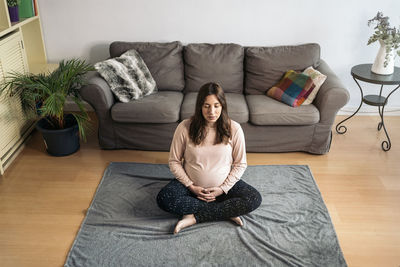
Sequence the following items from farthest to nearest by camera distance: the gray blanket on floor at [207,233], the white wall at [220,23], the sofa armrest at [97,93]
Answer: the white wall at [220,23], the sofa armrest at [97,93], the gray blanket on floor at [207,233]

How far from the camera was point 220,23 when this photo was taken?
3.90 metres

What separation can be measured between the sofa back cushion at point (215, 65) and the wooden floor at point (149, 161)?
2.46 feet

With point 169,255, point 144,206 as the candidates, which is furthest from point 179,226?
point 144,206

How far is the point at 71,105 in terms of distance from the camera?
4.26 meters

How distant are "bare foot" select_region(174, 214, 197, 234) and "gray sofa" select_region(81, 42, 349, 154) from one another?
99 cm

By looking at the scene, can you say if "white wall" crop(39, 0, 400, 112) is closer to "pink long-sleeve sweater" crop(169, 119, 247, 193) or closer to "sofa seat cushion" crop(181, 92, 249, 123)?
"sofa seat cushion" crop(181, 92, 249, 123)

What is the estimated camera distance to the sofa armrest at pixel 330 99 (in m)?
3.26

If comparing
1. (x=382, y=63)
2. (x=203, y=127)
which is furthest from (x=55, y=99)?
(x=382, y=63)

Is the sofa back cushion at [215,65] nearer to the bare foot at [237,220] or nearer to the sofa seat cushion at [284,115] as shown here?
the sofa seat cushion at [284,115]

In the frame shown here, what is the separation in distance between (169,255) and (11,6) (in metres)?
2.48

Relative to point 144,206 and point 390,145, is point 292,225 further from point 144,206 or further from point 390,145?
point 390,145

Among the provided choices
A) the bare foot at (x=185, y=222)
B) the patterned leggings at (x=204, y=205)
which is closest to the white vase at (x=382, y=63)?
the patterned leggings at (x=204, y=205)

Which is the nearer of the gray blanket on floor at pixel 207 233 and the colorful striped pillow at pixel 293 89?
the gray blanket on floor at pixel 207 233

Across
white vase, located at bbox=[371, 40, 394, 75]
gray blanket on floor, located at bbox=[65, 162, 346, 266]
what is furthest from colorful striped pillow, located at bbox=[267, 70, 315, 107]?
gray blanket on floor, located at bbox=[65, 162, 346, 266]
